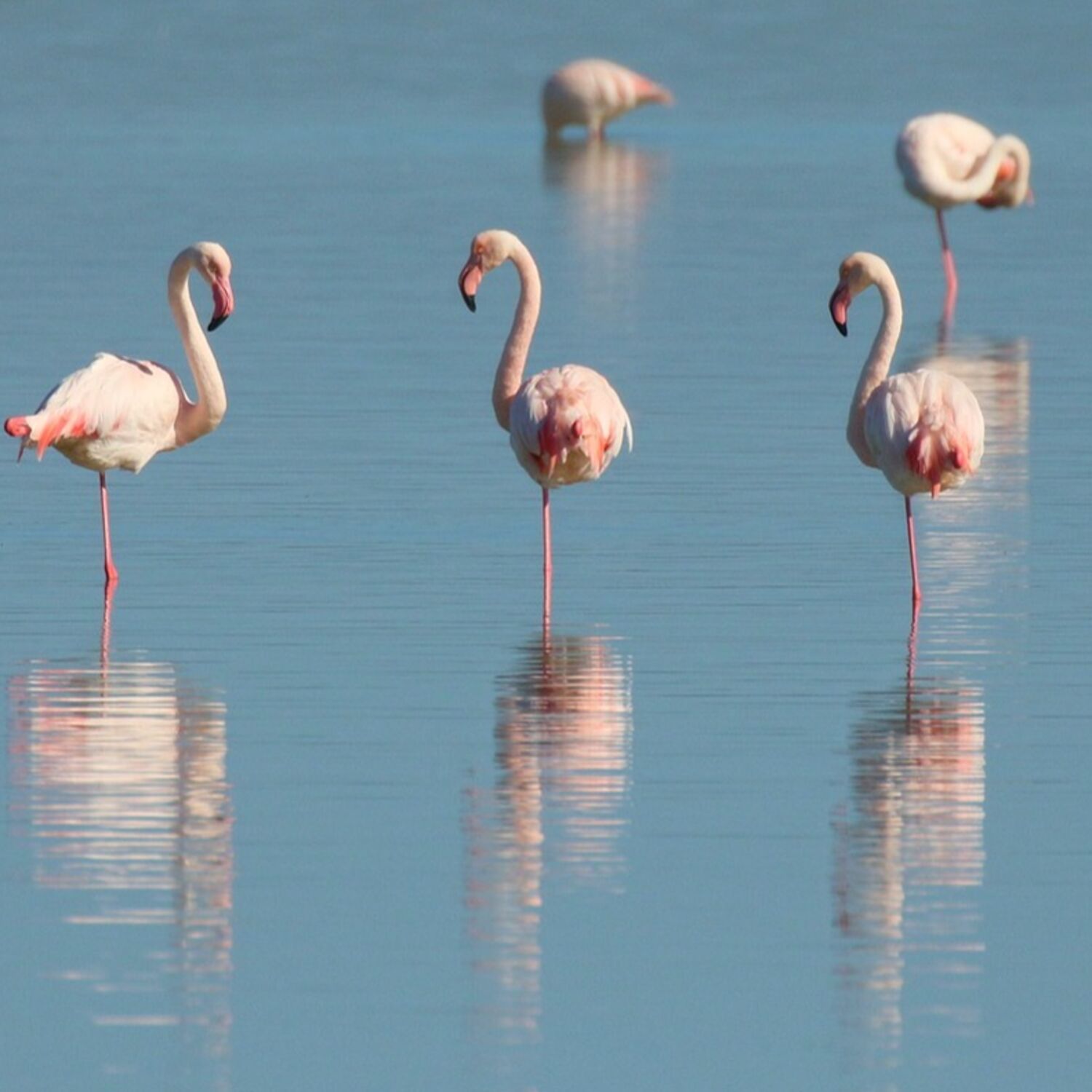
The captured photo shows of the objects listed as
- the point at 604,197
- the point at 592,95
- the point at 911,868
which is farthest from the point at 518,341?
the point at 592,95

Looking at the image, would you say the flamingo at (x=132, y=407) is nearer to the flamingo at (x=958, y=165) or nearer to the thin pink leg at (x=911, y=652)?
the thin pink leg at (x=911, y=652)

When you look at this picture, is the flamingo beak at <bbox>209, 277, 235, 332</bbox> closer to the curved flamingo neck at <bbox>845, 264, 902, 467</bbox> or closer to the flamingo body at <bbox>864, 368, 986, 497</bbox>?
the curved flamingo neck at <bbox>845, 264, 902, 467</bbox>

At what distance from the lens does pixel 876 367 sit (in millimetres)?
10719

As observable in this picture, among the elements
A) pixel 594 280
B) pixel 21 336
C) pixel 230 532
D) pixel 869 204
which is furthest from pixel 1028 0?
pixel 230 532

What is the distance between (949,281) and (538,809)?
14470 mm

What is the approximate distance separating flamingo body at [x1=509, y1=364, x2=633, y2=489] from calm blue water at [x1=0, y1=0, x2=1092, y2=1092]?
40cm

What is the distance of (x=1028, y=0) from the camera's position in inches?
2338

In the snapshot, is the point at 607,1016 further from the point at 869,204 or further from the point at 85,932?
the point at 869,204

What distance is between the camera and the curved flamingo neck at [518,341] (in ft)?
36.4

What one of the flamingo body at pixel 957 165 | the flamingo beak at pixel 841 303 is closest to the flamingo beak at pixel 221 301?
the flamingo beak at pixel 841 303

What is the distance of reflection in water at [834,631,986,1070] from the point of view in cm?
584

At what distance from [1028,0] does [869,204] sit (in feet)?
109

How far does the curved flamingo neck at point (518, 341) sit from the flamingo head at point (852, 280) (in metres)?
1.15

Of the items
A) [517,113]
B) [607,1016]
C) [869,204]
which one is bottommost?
[607,1016]
